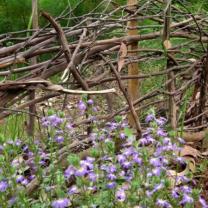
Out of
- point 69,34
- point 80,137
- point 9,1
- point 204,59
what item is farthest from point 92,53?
point 9,1

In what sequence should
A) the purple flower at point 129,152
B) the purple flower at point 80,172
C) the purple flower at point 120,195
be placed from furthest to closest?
1. the purple flower at point 129,152
2. the purple flower at point 120,195
3. the purple flower at point 80,172

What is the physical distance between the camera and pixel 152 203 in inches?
59.9

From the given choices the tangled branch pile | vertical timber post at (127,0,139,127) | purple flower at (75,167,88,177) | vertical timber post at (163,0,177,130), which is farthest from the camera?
vertical timber post at (127,0,139,127)

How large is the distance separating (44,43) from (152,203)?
752 millimetres

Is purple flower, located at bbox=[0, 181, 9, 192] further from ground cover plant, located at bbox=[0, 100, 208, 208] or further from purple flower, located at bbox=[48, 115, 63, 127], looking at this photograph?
purple flower, located at bbox=[48, 115, 63, 127]

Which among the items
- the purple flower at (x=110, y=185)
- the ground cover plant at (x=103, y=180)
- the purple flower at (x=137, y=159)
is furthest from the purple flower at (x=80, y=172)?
the purple flower at (x=137, y=159)

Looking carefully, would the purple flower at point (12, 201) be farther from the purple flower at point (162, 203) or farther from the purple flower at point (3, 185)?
the purple flower at point (162, 203)

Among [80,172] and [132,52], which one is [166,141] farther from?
[132,52]

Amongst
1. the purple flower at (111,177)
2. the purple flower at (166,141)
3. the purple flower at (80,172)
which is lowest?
the purple flower at (166,141)

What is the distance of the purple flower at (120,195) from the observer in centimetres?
148

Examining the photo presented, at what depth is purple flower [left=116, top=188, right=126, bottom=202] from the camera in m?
1.48

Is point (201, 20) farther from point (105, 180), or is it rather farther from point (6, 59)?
A: point (105, 180)

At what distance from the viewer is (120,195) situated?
149 cm

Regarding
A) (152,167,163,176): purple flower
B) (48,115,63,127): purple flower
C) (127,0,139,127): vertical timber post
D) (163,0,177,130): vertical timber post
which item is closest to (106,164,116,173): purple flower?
(152,167,163,176): purple flower
